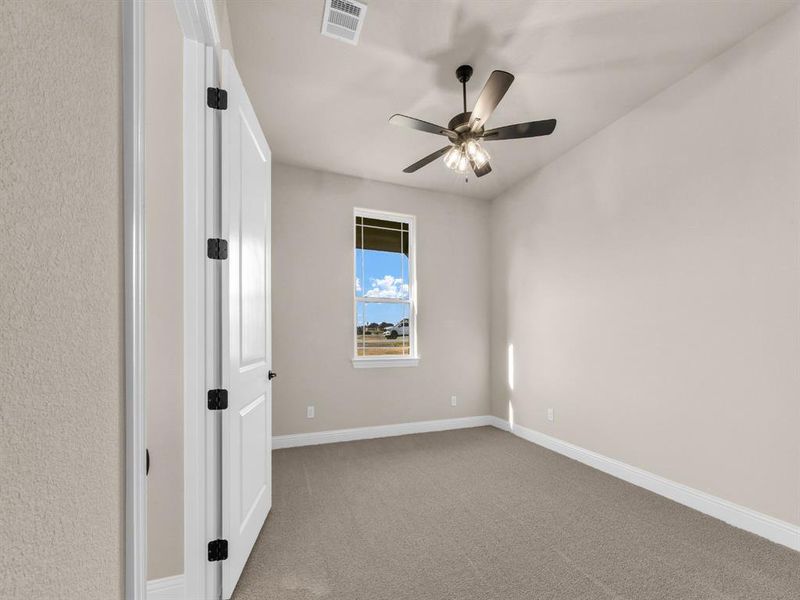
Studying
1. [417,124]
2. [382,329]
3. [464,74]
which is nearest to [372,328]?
[382,329]

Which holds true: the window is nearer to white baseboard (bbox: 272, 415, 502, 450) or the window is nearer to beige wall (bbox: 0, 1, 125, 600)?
white baseboard (bbox: 272, 415, 502, 450)

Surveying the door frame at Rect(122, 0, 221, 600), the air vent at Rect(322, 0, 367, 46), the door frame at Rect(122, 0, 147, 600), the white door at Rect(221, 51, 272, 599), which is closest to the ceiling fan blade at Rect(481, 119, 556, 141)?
the air vent at Rect(322, 0, 367, 46)

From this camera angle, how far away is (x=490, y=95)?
2.18 m

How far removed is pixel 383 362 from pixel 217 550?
9.15 ft

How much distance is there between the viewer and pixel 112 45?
641 millimetres

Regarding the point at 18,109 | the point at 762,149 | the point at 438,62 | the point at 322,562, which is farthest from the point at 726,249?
the point at 18,109

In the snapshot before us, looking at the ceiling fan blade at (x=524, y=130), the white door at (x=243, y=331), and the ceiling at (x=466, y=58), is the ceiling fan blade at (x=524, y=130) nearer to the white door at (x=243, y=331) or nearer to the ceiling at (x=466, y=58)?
the ceiling at (x=466, y=58)

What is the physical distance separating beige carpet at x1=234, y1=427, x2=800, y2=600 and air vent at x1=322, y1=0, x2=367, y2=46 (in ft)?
9.58

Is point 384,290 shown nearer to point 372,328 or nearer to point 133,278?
point 372,328

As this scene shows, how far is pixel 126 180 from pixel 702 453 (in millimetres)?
3371

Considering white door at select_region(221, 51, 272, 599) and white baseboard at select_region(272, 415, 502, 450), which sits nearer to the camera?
white door at select_region(221, 51, 272, 599)

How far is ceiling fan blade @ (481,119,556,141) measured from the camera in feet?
7.63

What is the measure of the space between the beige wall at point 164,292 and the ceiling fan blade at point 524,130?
1.73m

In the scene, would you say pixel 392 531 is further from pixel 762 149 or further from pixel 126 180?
pixel 762 149
